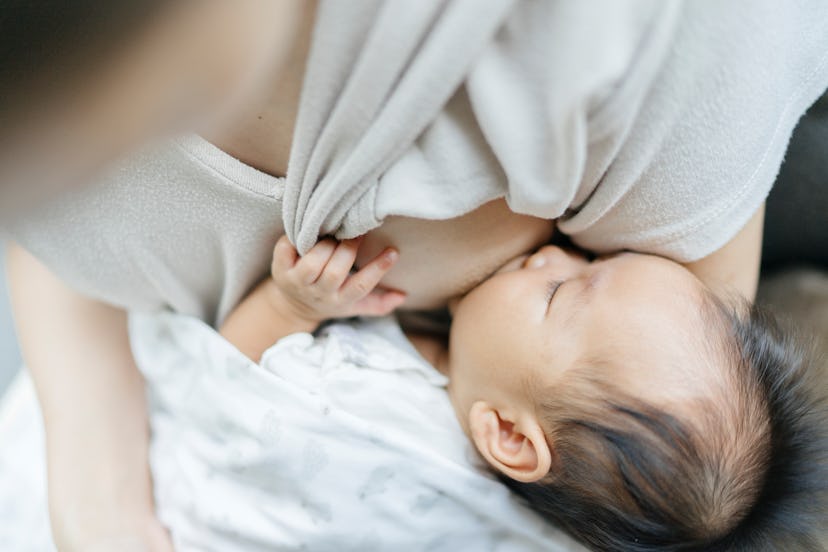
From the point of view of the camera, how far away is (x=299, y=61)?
1.60 ft

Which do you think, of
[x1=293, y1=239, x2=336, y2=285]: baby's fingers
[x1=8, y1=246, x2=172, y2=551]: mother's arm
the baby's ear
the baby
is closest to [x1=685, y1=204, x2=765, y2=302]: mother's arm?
the baby

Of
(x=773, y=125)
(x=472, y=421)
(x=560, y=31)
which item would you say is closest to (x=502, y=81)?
(x=560, y=31)

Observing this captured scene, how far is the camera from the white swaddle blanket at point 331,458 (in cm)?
71

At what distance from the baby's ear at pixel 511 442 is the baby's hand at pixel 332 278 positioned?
0.13m

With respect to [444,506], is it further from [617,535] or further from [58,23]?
[58,23]

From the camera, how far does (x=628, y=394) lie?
0.60 meters

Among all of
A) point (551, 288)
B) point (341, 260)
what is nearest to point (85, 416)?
point (341, 260)

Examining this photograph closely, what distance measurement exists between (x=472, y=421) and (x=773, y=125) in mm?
359

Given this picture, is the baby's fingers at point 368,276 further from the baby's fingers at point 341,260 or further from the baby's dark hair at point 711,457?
the baby's dark hair at point 711,457

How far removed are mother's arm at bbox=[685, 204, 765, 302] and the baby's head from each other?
29 millimetres

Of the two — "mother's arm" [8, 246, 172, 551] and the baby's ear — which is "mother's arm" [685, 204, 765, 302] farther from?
"mother's arm" [8, 246, 172, 551]

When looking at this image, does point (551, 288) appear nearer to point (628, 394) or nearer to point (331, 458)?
point (628, 394)

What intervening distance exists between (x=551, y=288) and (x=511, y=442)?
0.15 m

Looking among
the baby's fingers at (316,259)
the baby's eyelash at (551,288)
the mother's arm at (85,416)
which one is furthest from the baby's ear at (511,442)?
the mother's arm at (85,416)
